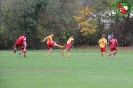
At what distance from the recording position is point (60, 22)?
68375mm

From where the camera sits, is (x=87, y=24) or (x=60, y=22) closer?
(x=60, y=22)

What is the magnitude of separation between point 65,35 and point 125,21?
1003cm

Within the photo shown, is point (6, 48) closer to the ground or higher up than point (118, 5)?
closer to the ground

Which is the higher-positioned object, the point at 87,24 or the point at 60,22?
the point at 60,22

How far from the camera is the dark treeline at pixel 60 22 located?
6350 cm

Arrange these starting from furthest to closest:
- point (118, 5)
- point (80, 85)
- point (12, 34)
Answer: point (118, 5) < point (12, 34) < point (80, 85)

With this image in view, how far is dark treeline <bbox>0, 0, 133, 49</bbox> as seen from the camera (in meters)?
63.5

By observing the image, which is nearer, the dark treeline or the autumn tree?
the dark treeline

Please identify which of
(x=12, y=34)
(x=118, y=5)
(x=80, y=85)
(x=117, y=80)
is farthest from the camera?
(x=118, y=5)

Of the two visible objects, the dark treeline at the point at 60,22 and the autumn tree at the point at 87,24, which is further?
the autumn tree at the point at 87,24

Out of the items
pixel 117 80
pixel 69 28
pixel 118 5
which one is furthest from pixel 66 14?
pixel 117 80

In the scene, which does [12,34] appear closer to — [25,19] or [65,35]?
[25,19]

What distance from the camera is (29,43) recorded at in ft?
209

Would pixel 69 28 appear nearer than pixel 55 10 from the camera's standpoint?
No
